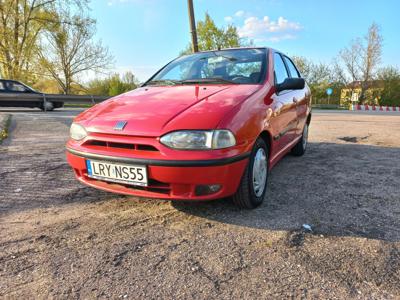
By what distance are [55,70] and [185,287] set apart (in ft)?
97.5

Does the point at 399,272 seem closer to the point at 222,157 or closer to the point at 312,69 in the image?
the point at 222,157

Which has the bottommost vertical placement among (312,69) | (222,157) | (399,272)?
(399,272)

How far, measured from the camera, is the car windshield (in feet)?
10.6

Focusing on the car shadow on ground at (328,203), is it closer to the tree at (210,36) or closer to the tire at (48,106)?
the tire at (48,106)

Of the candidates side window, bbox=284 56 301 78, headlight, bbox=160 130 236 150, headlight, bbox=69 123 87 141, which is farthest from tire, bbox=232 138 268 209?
side window, bbox=284 56 301 78

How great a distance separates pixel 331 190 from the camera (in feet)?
10.5

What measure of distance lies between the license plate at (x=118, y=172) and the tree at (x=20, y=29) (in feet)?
75.1

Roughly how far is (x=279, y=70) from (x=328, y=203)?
1.67m

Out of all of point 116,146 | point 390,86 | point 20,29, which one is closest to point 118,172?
point 116,146

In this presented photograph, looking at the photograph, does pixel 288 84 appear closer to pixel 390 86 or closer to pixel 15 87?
pixel 15 87

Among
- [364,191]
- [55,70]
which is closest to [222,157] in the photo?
[364,191]

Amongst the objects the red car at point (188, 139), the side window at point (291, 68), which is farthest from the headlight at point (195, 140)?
the side window at point (291, 68)

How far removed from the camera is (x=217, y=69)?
349 centimetres

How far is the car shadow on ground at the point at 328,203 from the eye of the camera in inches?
94.3
